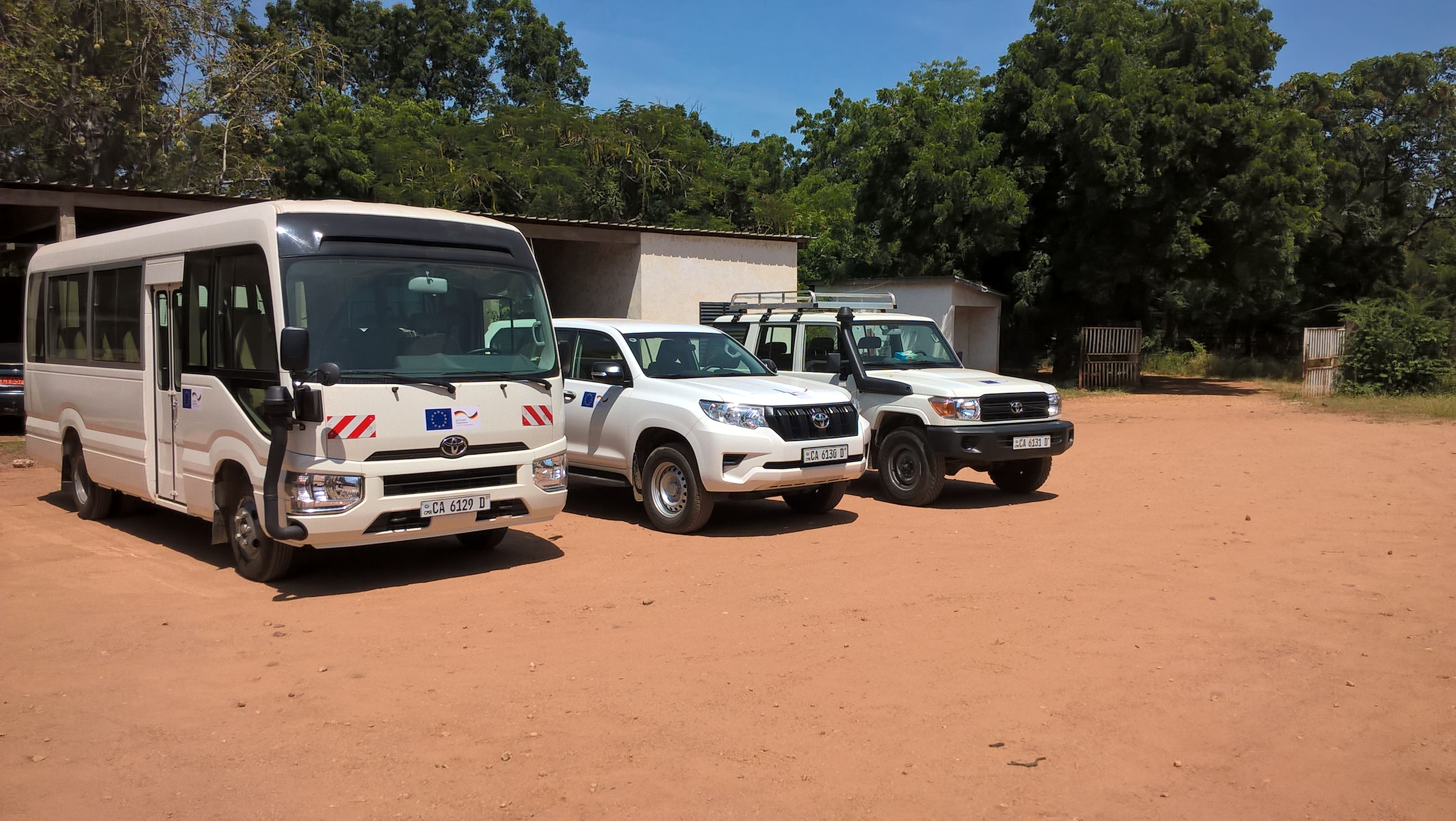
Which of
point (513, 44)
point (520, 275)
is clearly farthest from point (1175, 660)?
point (513, 44)

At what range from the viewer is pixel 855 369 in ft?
38.5

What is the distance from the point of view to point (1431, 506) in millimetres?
10977

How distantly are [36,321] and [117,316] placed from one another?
2.46 m

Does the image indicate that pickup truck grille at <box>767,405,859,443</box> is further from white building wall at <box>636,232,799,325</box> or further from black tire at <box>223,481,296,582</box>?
white building wall at <box>636,232,799,325</box>

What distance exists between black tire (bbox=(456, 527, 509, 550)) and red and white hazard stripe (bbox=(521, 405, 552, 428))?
50.4 inches

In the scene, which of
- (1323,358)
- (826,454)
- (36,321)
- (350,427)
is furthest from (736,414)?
(1323,358)

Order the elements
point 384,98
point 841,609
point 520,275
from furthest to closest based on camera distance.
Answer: point 384,98 → point 520,275 → point 841,609

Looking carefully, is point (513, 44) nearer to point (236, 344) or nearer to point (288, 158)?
point (288, 158)

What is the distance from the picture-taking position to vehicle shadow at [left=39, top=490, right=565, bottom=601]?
311 inches

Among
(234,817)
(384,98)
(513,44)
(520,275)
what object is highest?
(513,44)

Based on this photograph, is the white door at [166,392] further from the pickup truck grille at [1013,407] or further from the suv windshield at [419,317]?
the pickup truck grille at [1013,407]

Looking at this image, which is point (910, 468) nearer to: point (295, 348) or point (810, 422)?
point (810, 422)

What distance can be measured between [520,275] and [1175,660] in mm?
5243

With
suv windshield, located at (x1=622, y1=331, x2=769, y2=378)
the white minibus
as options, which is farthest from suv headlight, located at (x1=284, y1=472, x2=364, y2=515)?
suv windshield, located at (x1=622, y1=331, x2=769, y2=378)
